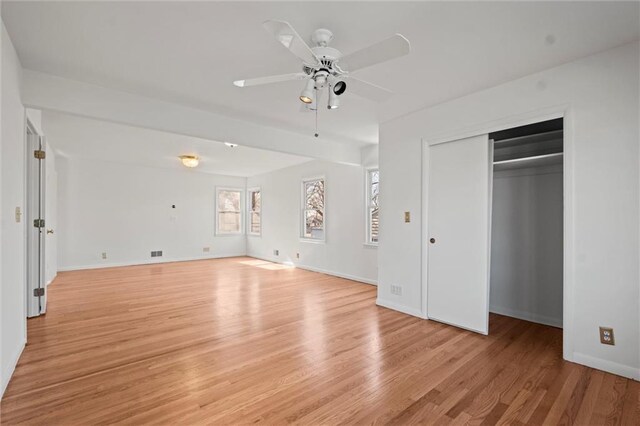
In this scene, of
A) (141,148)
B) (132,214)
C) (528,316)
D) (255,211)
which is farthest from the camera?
(255,211)

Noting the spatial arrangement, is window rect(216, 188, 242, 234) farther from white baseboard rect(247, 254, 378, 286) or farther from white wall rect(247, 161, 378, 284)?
white baseboard rect(247, 254, 378, 286)

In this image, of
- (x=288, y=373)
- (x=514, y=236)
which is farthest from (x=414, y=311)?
(x=288, y=373)

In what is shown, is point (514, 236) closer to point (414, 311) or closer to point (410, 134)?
point (414, 311)

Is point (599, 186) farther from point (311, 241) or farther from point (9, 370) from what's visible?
point (311, 241)

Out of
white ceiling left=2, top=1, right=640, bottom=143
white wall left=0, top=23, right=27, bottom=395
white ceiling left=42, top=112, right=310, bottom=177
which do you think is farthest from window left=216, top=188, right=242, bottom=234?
white wall left=0, top=23, right=27, bottom=395

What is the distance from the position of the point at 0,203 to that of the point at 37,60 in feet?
4.79

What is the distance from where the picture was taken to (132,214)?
24.6ft

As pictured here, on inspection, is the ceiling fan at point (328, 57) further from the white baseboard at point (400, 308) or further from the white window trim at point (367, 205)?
the white window trim at point (367, 205)

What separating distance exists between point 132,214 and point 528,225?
817cm

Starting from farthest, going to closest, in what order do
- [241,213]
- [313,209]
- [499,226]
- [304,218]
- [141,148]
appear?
[241,213]
[304,218]
[313,209]
[141,148]
[499,226]

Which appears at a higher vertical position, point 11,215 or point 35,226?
point 11,215

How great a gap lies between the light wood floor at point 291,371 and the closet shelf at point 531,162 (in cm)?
185

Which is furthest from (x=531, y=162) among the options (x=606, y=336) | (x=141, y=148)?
(x=141, y=148)

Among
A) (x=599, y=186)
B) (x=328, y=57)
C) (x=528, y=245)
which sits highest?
(x=328, y=57)
